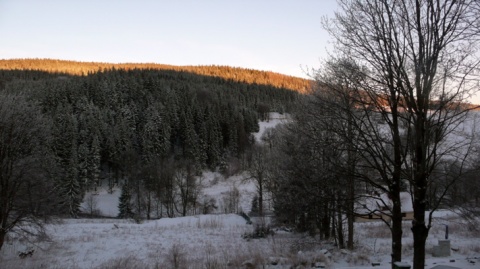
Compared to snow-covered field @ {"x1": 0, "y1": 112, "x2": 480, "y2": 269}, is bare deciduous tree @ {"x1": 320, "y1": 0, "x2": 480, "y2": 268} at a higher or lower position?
higher

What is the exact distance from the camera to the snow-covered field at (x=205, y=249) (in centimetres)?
1455

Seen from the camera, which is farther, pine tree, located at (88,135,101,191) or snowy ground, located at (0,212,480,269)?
pine tree, located at (88,135,101,191)

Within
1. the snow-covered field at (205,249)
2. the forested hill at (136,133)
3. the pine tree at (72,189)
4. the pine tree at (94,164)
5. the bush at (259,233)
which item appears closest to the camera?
the snow-covered field at (205,249)

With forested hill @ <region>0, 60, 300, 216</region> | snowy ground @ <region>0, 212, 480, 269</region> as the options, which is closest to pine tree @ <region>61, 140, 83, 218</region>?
forested hill @ <region>0, 60, 300, 216</region>

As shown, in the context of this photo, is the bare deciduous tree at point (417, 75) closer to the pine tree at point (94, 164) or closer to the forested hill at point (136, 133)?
the forested hill at point (136, 133)

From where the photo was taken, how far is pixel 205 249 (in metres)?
19.9

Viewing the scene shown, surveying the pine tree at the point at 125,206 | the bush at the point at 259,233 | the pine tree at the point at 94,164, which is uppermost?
the pine tree at the point at 94,164

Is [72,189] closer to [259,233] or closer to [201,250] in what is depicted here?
[259,233]

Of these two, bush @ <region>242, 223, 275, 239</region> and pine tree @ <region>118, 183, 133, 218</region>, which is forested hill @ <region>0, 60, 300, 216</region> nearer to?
pine tree @ <region>118, 183, 133, 218</region>

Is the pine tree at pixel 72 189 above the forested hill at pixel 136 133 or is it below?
below

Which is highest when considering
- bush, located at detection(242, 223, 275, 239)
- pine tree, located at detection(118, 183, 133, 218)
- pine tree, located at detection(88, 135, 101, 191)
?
pine tree, located at detection(88, 135, 101, 191)

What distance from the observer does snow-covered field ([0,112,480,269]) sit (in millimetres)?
14547

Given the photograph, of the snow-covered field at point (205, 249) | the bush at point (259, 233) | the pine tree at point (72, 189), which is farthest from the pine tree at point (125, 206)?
the bush at point (259, 233)

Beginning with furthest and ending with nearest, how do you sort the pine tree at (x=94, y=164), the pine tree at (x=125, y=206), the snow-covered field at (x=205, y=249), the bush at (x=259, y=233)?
the pine tree at (x=94, y=164), the pine tree at (x=125, y=206), the bush at (x=259, y=233), the snow-covered field at (x=205, y=249)
